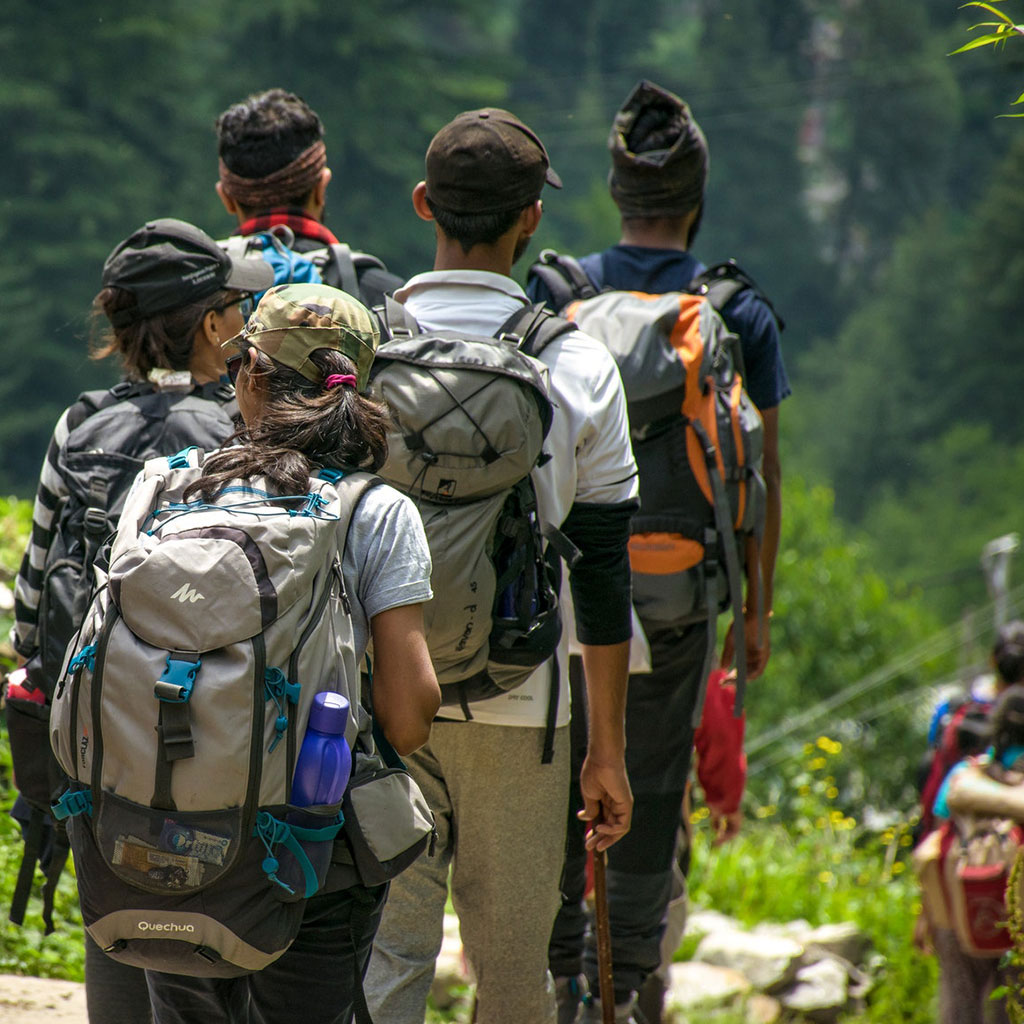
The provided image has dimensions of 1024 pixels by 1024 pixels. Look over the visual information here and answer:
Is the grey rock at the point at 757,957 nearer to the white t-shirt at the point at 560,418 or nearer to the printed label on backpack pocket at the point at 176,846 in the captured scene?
the white t-shirt at the point at 560,418

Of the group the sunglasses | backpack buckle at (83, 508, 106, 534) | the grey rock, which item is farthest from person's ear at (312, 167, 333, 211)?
the grey rock

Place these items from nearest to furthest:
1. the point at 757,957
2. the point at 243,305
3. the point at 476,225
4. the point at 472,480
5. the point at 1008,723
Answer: the point at 472,480, the point at 476,225, the point at 243,305, the point at 1008,723, the point at 757,957

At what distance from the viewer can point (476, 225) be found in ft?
7.53

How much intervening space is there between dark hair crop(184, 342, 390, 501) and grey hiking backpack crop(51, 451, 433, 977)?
0.05 metres

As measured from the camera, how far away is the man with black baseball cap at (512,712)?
226 cm

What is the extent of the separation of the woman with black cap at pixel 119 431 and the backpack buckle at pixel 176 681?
27.4 inches

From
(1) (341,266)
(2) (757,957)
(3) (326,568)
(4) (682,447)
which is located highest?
(1) (341,266)

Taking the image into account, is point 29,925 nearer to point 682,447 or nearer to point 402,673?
point 682,447

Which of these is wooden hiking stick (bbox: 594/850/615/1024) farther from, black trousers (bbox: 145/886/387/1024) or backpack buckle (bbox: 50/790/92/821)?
backpack buckle (bbox: 50/790/92/821)

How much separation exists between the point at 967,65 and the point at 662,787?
54.0 metres

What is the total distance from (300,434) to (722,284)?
4.89ft

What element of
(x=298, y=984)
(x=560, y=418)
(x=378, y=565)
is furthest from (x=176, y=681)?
(x=560, y=418)

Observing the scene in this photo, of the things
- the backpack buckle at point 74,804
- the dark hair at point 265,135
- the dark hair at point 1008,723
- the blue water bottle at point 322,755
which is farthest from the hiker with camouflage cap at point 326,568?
the dark hair at point 1008,723

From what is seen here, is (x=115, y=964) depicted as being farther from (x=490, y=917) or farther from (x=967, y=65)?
(x=967, y=65)
